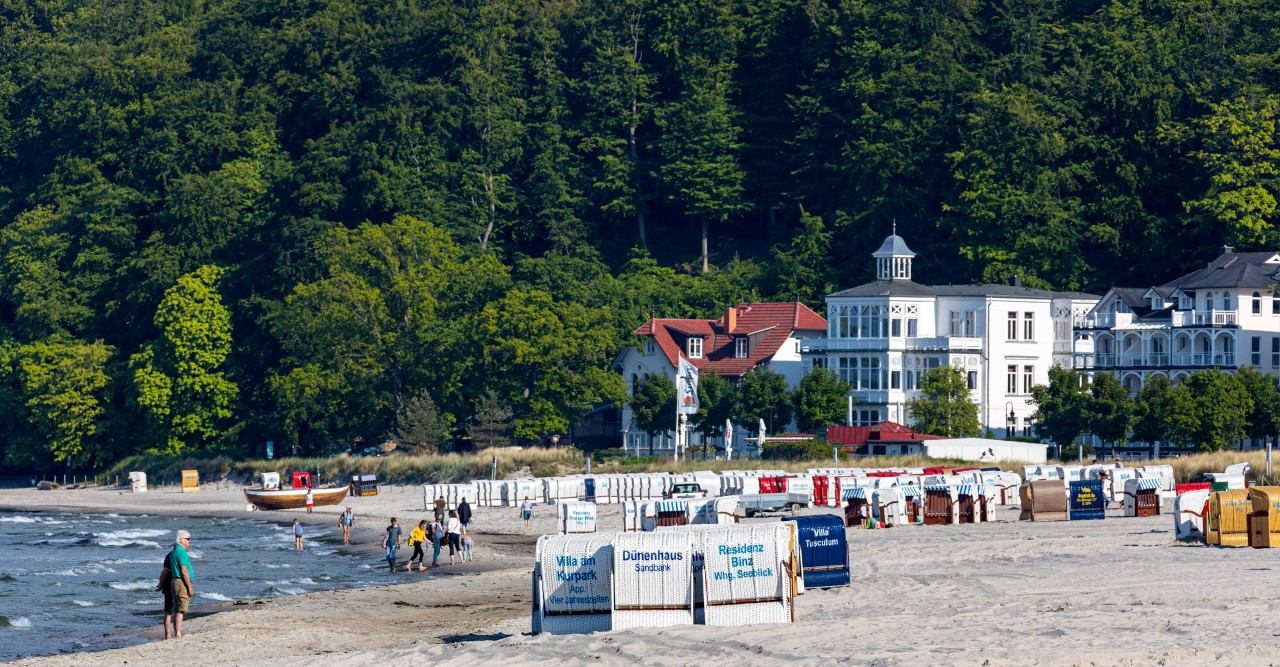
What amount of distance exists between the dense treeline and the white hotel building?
7.29 metres

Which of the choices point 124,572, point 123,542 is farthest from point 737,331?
point 124,572

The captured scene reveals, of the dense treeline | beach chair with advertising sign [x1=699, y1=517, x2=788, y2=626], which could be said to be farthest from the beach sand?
the dense treeline

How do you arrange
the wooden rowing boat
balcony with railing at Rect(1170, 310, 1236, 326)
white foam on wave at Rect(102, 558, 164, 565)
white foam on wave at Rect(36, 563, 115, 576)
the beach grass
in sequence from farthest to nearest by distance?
balcony with railing at Rect(1170, 310, 1236, 326), the wooden rowing boat, the beach grass, white foam on wave at Rect(102, 558, 164, 565), white foam on wave at Rect(36, 563, 115, 576)

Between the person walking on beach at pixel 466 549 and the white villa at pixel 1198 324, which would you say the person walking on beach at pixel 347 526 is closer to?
the person walking on beach at pixel 466 549

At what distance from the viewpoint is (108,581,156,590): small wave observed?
42875 millimetres

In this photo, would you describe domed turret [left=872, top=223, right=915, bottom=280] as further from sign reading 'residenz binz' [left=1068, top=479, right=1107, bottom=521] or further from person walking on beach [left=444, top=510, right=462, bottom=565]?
person walking on beach [left=444, top=510, right=462, bottom=565]

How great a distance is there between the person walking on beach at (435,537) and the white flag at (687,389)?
104 feet

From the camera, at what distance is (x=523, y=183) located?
121 metres

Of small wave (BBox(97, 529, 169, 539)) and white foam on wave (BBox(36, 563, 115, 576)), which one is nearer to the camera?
white foam on wave (BBox(36, 563, 115, 576))

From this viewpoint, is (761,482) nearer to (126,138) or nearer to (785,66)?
(785,66)

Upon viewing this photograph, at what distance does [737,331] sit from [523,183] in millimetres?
30088

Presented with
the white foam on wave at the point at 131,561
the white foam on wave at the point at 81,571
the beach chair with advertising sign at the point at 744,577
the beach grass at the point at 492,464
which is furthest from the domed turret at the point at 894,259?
the beach chair with advertising sign at the point at 744,577

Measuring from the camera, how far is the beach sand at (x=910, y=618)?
23.0 m

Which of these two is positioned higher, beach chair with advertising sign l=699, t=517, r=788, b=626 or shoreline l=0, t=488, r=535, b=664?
beach chair with advertising sign l=699, t=517, r=788, b=626
